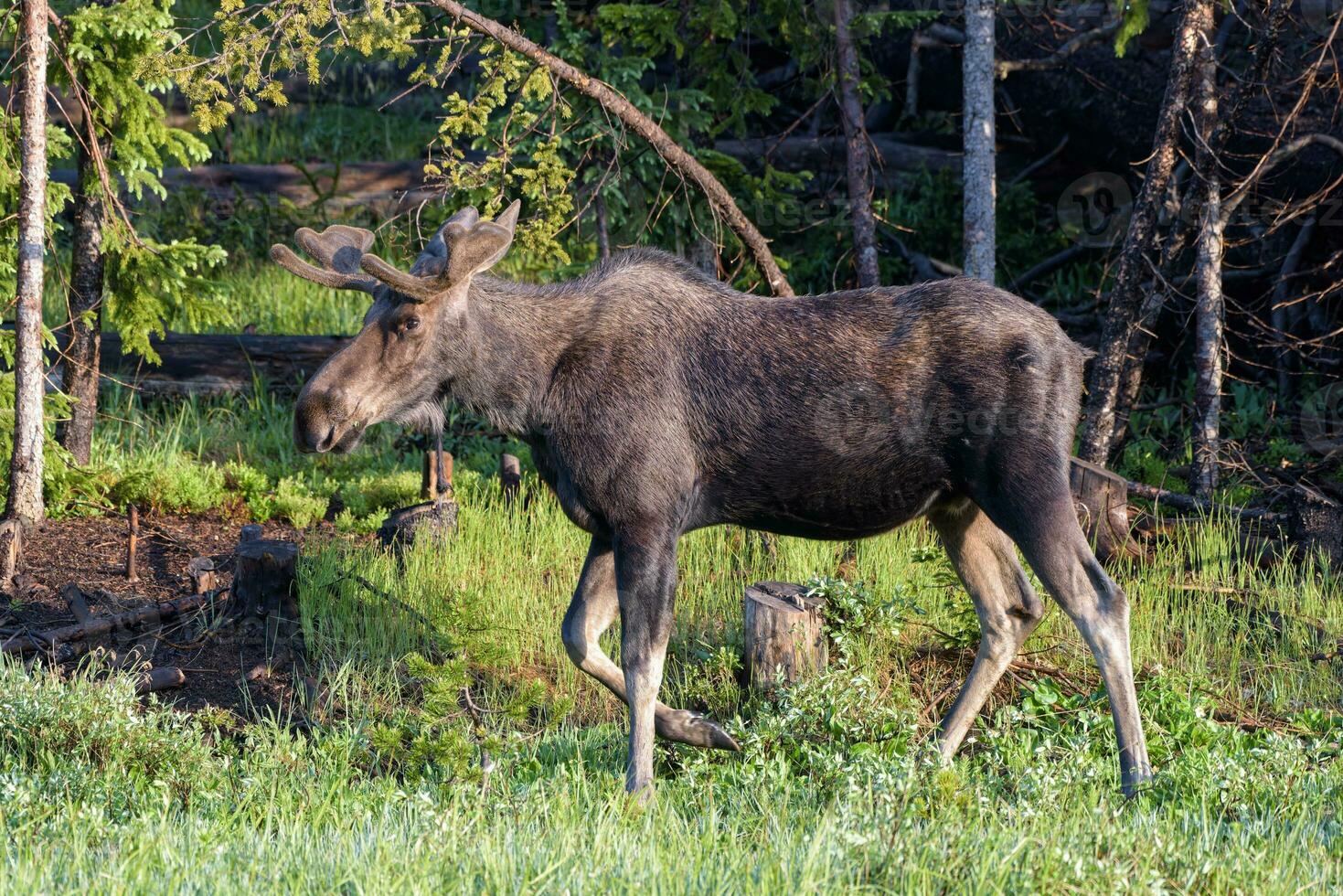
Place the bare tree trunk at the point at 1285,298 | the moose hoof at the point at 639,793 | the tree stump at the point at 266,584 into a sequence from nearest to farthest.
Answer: the moose hoof at the point at 639,793 → the tree stump at the point at 266,584 → the bare tree trunk at the point at 1285,298

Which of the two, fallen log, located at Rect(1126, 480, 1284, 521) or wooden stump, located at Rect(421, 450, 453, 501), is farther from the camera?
wooden stump, located at Rect(421, 450, 453, 501)

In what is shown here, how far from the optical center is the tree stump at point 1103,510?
843 cm

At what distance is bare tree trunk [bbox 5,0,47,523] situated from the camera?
8.34 metres

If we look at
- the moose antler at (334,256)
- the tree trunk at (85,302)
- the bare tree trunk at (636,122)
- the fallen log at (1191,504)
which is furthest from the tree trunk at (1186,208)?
the tree trunk at (85,302)

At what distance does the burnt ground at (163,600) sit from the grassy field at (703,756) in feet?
0.95

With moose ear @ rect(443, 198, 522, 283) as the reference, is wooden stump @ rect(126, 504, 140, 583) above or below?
below

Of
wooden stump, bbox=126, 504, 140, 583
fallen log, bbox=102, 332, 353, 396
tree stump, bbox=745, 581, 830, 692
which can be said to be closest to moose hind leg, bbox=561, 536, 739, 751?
tree stump, bbox=745, 581, 830, 692

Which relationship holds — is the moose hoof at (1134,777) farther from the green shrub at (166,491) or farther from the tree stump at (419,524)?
the green shrub at (166,491)

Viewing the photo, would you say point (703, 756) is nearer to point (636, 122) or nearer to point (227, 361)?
point (636, 122)

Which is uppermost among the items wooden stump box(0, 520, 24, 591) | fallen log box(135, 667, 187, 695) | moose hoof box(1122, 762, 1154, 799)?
wooden stump box(0, 520, 24, 591)

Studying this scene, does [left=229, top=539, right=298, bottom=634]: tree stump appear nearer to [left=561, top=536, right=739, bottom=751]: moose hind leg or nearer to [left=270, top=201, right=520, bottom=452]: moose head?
[left=270, top=201, right=520, bottom=452]: moose head

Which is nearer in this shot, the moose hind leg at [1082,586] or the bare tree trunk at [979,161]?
the moose hind leg at [1082,586]

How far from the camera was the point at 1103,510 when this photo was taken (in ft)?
27.7

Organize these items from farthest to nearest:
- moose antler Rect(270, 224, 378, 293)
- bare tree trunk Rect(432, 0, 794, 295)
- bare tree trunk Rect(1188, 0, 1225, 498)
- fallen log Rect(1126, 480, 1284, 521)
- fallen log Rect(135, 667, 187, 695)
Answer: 1. bare tree trunk Rect(1188, 0, 1225, 498)
2. fallen log Rect(1126, 480, 1284, 521)
3. bare tree trunk Rect(432, 0, 794, 295)
4. fallen log Rect(135, 667, 187, 695)
5. moose antler Rect(270, 224, 378, 293)
